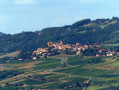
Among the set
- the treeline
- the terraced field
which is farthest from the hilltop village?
the treeline

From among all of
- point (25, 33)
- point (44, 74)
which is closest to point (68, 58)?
point (44, 74)

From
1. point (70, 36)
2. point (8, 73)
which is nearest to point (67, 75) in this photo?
point (8, 73)

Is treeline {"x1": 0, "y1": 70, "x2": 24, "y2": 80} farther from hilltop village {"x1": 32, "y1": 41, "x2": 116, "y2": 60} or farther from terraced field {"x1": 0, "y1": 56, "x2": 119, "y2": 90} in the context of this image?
hilltop village {"x1": 32, "y1": 41, "x2": 116, "y2": 60}

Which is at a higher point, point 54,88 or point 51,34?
point 51,34

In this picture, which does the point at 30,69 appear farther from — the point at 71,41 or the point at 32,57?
the point at 71,41

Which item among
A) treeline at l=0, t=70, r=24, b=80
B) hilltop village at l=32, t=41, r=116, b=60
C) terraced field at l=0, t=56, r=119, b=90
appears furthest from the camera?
hilltop village at l=32, t=41, r=116, b=60

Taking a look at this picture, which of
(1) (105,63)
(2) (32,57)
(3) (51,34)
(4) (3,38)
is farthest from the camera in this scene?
(4) (3,38)

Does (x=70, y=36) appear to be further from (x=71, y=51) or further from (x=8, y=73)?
(x=8, y=73)
